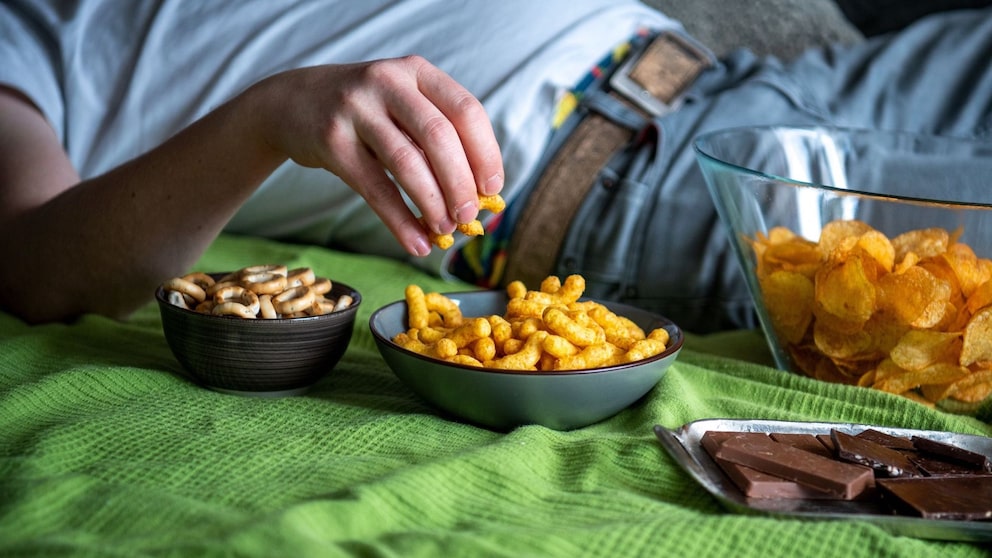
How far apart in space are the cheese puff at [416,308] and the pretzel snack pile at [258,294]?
6 cm

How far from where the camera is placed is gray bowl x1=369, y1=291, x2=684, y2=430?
2.54 feet

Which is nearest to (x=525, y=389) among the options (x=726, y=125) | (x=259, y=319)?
(x=259, y=319)

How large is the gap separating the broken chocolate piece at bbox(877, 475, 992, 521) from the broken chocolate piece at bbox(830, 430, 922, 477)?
26mm

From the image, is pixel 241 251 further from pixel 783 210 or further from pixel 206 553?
pixel 206 553

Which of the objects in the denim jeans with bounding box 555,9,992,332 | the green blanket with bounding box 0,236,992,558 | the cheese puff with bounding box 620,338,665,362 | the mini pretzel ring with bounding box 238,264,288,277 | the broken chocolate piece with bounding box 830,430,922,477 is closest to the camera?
the green blanket with bounding box 0,236,992,558

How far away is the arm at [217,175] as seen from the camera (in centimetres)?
80

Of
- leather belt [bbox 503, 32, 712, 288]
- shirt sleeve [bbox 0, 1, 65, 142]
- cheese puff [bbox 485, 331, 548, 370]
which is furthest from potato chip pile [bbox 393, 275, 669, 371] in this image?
shirt sleeve [bbox 0, 1, 65, 142]

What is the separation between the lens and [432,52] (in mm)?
1363

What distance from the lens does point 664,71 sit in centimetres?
138

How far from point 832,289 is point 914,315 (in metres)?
0.07

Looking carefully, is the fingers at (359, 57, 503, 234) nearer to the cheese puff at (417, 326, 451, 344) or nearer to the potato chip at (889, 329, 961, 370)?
the cheese puff at (417, 326, 451, 344)

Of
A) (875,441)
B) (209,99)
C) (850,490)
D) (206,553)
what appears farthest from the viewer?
(209,99)

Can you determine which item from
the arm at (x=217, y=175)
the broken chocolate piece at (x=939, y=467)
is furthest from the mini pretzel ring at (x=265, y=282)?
the broken chocolate piece at (x=939, y=467)

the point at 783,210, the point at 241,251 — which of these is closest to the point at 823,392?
the point at 783,210
